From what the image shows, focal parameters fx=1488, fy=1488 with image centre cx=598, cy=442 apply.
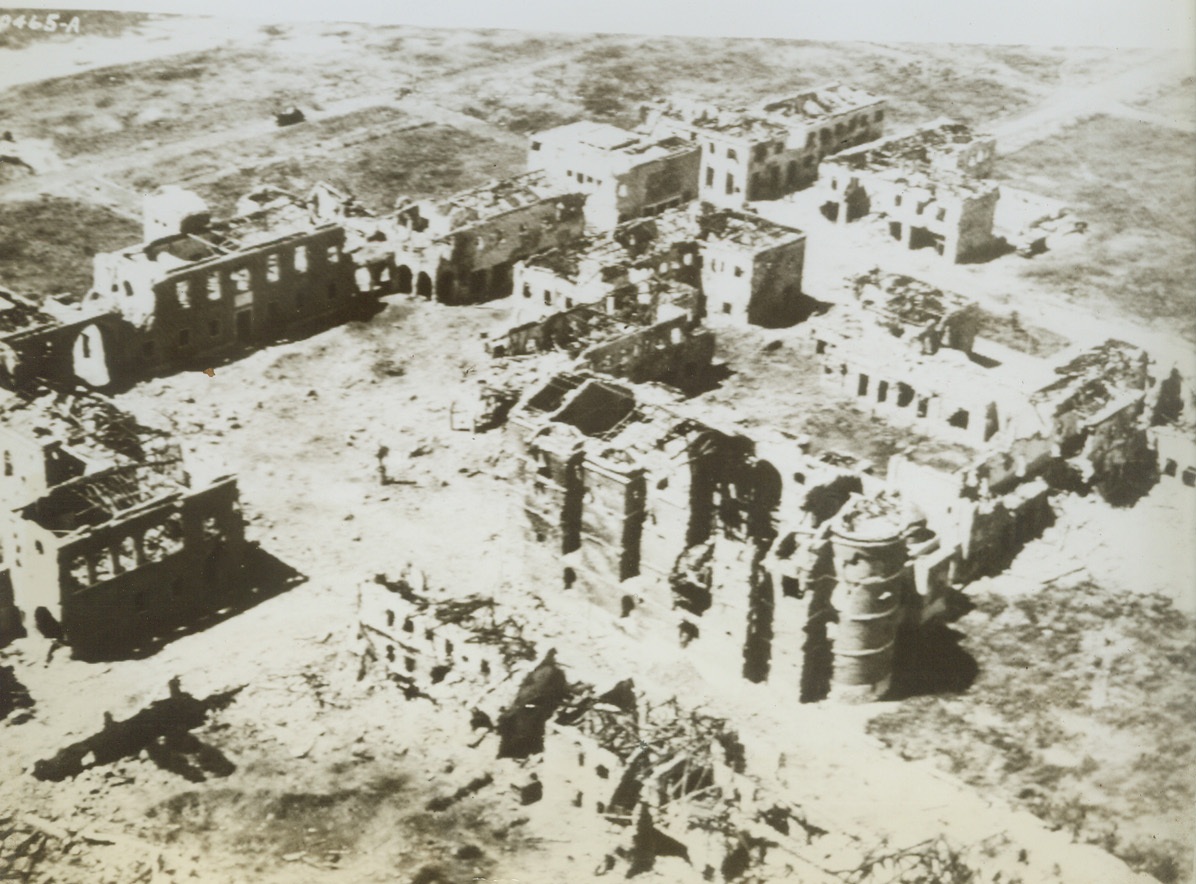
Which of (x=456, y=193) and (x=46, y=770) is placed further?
(x=456, y=193)

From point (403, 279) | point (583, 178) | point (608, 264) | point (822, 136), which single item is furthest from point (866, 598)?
point (403, 279)

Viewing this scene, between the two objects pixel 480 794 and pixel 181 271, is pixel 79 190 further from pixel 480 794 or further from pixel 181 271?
pixel 480 794

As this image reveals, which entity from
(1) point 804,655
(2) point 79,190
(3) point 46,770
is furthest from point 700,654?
(2) point 79,190

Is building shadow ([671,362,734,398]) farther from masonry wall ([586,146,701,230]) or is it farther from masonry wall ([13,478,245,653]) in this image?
masonry wall ([13,478,245,653])

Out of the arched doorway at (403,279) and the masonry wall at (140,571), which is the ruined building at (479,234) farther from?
the masonry wall at (140,571)

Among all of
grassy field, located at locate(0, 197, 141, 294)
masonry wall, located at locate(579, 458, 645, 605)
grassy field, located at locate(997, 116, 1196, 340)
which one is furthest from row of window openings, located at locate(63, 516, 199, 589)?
grassy field, located at locate(997, 116, 1196, 340)

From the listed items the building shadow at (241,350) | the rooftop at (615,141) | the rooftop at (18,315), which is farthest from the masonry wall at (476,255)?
the rooftop at (18,315)

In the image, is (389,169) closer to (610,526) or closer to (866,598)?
(610,526)
